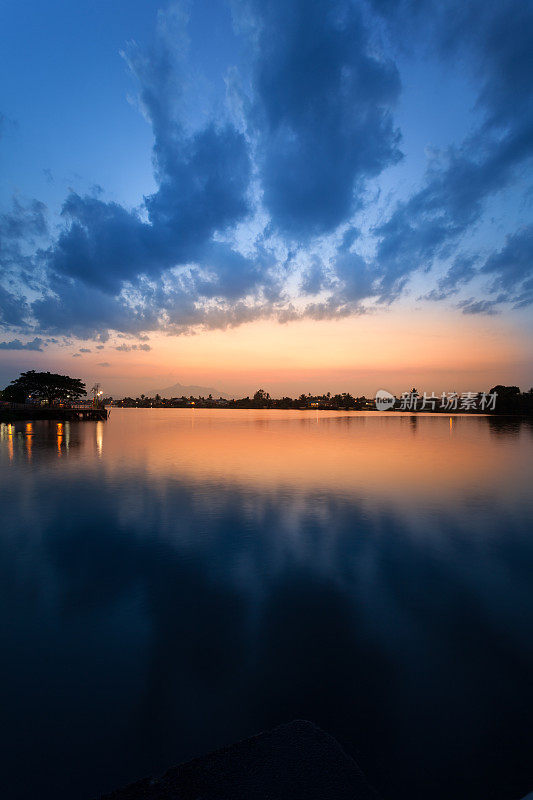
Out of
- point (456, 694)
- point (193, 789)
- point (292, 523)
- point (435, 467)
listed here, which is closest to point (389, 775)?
point (456, 694)

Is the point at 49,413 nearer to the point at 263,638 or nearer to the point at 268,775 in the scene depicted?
the point at 263,638

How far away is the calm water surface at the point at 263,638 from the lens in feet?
12.5

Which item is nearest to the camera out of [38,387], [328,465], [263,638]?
[263,638]

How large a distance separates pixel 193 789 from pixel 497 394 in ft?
703

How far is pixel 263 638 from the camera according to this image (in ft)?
19.0

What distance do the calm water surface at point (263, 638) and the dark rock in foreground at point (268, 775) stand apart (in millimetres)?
443

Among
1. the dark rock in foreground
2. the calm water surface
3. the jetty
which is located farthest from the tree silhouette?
the dark rock in foreground

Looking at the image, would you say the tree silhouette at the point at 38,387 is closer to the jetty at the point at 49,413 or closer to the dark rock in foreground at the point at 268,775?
the jetty at the point at 49,413

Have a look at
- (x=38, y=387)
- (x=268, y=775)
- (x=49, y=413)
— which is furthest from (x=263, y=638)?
(x=38, y=387)

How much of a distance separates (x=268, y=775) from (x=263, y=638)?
264 centimetres

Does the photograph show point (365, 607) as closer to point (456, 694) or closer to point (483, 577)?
point (456, 694)

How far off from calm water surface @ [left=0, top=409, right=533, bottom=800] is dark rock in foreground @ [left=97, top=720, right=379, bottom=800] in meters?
0.44

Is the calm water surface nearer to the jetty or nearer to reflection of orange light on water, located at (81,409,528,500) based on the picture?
reflection of orange light on water, located at (81,409,528,500)

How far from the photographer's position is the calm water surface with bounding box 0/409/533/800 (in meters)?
3.80
